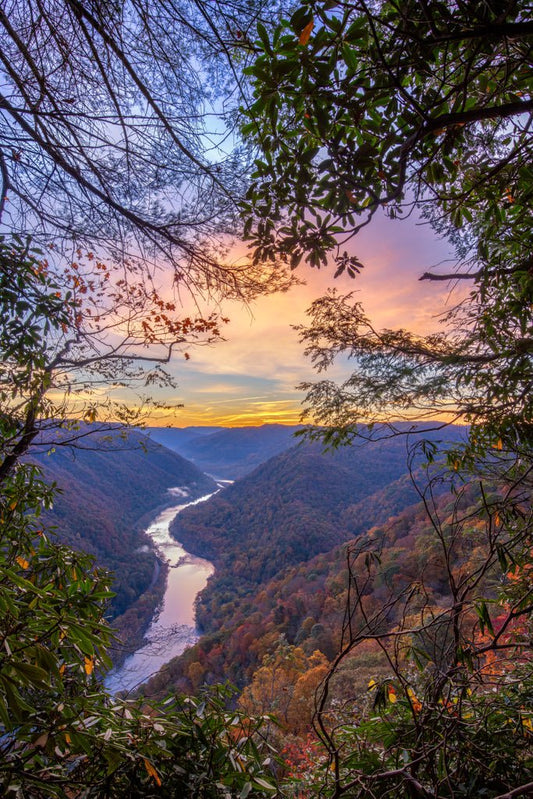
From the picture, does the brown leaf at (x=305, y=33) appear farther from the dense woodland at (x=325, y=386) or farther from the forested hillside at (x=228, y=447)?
the forested hillside at (x=228, y=447)

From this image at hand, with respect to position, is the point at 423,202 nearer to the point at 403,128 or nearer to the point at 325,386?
the point at 403,128

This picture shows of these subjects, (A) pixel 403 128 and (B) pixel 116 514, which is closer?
(A) pixel 403 128

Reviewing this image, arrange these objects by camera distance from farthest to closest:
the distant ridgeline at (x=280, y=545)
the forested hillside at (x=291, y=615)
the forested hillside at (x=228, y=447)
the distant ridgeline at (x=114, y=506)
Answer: the forested hillside at (x=228, y=447)
the distant ridgeline at (x=280, y=545)
the distant ridgeline at (x=114, y=506)
the forested hillside at (x=291, y=615)

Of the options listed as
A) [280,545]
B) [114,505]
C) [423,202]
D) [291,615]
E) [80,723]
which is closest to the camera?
[80,723]

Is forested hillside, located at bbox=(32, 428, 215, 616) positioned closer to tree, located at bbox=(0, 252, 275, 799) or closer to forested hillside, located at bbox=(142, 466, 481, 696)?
tree, located at bbox=(0, 252, 275, 799)

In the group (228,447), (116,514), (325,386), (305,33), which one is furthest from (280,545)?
(228,447)

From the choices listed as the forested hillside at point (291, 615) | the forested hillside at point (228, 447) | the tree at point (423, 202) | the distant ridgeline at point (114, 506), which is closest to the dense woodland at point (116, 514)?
the distant ridgeline at point (114, 506)
